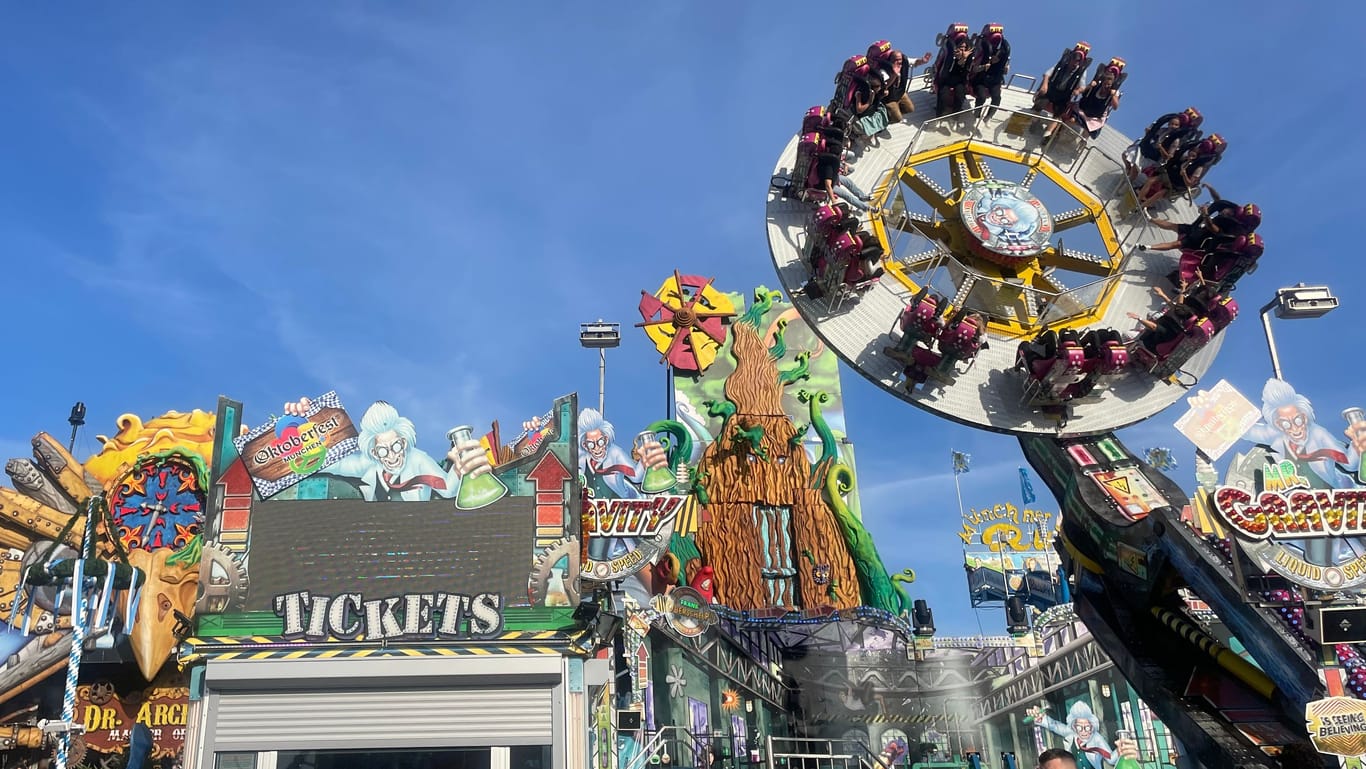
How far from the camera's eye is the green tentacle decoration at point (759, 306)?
44156 millimetres

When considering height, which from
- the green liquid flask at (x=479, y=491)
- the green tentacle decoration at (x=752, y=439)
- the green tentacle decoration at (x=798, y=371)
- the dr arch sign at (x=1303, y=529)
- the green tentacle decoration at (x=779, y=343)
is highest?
the green tentacle decoration at (x=779, y=343)

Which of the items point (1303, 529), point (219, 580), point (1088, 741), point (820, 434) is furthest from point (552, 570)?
point (820, 434)

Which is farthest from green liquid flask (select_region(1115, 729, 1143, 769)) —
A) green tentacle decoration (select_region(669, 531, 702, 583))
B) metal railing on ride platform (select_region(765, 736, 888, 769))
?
green tentacle decoration (select_region(669, 531, 702, 583))

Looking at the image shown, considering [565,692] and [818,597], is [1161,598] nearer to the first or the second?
[565,692]

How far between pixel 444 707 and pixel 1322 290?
23237 mm

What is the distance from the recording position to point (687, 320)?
43.2 metres

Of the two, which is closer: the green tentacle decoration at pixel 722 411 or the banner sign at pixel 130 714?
the banner sign at pixel 130 714

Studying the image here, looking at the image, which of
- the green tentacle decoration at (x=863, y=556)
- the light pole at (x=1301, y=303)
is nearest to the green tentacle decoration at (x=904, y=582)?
the green tentacle decoration at (x=863, y=556)

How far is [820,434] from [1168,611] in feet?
79.0

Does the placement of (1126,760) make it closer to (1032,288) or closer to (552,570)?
(1032,288)

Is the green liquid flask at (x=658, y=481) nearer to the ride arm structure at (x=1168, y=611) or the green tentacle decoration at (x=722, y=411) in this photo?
the ride arm structure at (x=1168, y=611)

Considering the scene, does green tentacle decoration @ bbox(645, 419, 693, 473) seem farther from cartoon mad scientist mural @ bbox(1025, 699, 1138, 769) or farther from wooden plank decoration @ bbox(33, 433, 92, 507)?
wooden plank decoration @ bbox(33, 433, 92, 507)

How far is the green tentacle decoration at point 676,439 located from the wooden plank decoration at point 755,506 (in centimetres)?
136

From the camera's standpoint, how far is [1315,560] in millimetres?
13789
